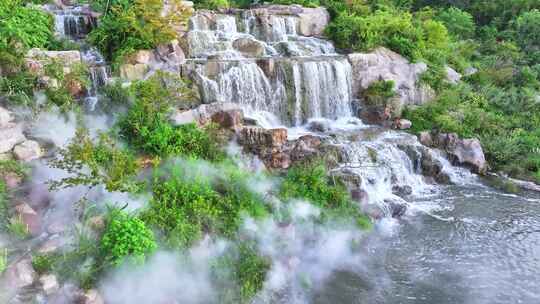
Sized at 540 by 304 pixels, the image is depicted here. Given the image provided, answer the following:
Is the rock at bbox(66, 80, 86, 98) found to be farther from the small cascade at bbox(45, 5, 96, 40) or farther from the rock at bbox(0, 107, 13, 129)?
the small cascade at bbox(45, 5, 96, 40)

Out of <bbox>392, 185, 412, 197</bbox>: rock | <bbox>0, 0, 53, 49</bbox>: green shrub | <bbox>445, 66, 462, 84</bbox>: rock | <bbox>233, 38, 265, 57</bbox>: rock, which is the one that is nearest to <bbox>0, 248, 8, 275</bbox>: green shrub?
<bbox>0, 0, 53, 49</bbox>: green shrub

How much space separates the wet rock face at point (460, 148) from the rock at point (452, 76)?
3776mm

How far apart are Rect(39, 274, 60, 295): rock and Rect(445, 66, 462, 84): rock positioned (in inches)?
584

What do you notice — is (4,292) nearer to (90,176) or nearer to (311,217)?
(90,176)

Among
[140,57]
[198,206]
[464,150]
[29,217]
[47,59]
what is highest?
[47,59]

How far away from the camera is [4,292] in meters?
5.97

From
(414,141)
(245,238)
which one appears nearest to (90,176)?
(245,238)

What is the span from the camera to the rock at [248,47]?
15.1 m

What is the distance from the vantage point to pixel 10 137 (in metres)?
8.88

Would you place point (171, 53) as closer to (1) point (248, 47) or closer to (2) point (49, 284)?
(1) point (248, 47)

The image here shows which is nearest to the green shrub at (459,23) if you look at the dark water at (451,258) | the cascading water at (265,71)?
the cascading water at (265,71)

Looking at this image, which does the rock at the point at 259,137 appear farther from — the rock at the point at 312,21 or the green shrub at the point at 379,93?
the rock at the point at 312,21

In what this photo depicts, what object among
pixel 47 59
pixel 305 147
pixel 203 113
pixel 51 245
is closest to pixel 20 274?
pixel 51 245

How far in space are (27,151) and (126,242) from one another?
370 cm
